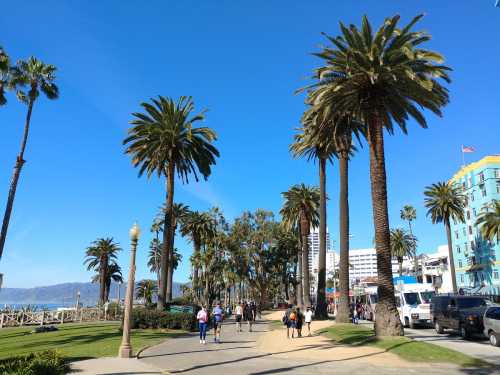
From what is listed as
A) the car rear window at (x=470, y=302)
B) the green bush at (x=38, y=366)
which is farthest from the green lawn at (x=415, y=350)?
the green bush at (x=38, y=366)

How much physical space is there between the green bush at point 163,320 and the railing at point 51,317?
14.5m

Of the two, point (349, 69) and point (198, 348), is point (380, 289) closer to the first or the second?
point (198, 348)

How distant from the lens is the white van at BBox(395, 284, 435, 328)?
29.4 metres

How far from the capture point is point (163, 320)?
28.5 metres

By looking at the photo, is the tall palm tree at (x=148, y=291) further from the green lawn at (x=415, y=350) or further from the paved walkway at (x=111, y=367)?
the paved walkway at (x=111, y=367)

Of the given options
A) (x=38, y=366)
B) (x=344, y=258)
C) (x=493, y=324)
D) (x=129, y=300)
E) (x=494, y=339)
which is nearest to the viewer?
(x=38, y=366)

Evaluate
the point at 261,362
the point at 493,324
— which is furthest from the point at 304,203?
the point at 261,362

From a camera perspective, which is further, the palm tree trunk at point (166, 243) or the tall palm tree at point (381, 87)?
the palm tree trunk at point (166, 243)

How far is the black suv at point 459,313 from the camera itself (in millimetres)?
21928

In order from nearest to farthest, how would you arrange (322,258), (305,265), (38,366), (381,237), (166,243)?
(38,366) → (381,237) → (166,243) → (322,258) → (305,265)

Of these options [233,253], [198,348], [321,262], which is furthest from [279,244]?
[198,348]

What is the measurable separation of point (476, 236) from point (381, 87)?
65860 mm

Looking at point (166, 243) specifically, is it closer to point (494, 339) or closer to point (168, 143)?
point (168, 143)

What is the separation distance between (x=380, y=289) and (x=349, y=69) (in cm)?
1096
